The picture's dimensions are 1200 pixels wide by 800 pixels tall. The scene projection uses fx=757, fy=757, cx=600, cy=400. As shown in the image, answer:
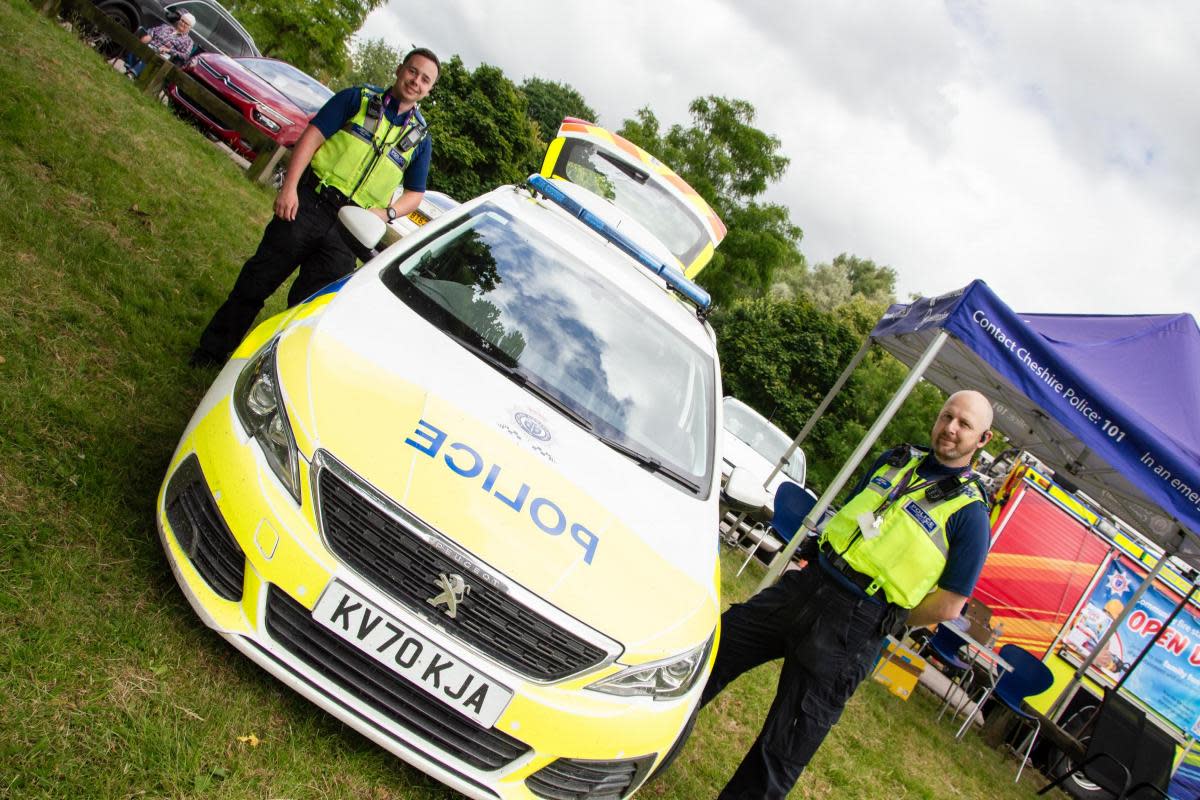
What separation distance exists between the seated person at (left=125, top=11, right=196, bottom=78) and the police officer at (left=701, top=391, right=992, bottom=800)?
10351 mm

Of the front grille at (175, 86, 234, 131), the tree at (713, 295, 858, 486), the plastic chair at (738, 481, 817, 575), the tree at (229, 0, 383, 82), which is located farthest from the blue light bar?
the tree at (229, 0, 383, 82)

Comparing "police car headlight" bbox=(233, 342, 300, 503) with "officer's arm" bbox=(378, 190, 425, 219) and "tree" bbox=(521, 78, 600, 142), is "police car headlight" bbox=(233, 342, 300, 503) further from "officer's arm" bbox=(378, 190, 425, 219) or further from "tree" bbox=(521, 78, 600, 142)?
"tree" bbox=(521, 78, 600, 142)

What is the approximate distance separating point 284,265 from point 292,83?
721cm

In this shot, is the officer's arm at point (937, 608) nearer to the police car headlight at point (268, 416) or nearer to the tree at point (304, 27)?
the police car headlight at point (268, 416)

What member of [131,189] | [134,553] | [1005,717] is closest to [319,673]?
[134,553]

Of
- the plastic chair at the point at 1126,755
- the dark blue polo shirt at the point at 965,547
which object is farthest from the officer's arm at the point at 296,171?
the plastic chair at the point at 1126,755

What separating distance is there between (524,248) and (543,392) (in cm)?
78

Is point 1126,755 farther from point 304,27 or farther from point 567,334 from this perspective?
point 304,27

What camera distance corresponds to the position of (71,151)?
5125mm

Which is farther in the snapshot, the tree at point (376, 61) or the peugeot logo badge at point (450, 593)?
the tree at point (376, 61)

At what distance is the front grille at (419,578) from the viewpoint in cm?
192

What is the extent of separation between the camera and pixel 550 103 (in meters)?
61.3

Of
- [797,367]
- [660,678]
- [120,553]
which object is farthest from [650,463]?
[797,367]

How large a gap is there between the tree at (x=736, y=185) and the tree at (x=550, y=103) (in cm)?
3561
